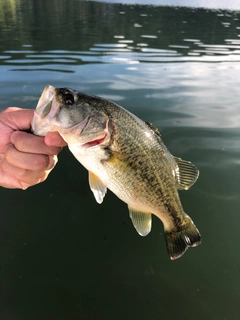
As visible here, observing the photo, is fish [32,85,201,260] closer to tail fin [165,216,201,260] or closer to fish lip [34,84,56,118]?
fish lip [34,84,56,118]

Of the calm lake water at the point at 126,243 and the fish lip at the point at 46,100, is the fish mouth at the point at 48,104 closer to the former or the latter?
the fish lip at the point at 46,100

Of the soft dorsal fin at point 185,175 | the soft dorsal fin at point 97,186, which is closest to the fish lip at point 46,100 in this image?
the soft dorsal fin at point 97,186

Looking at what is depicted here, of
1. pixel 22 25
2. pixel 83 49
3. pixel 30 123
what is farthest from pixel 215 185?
pixel 22 25

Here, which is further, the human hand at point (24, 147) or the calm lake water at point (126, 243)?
the calm lake water at point (126, 243)

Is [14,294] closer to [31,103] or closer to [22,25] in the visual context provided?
[31,103]

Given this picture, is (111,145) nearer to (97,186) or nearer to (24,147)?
(97,186)

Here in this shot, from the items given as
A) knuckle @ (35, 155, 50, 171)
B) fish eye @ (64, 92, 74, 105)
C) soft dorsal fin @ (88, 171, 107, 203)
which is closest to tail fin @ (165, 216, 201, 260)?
soft dorsal fin @ (88, 171, 107, 203)
